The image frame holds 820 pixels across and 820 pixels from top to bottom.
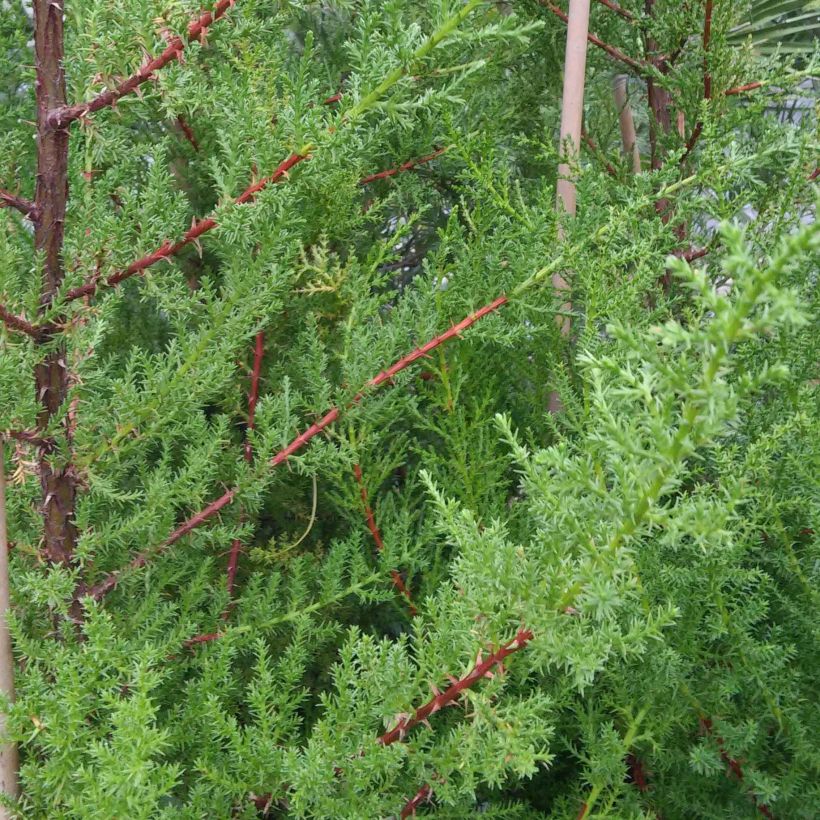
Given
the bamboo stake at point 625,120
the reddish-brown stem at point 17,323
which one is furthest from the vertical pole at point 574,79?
the reddish-brown stem at point 17,323

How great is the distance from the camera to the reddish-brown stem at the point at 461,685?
2.37 feet

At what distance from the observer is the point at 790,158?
1.30 metres

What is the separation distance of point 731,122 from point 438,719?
0.82 meters

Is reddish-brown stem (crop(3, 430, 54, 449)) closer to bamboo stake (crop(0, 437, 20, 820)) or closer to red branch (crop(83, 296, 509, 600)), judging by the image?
bamboo stake (crop(0, 437, 20, 820))

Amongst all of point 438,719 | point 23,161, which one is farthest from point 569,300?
point 23,161

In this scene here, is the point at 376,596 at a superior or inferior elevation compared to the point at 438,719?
superior

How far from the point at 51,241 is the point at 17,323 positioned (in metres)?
0.09

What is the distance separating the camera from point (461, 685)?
0.77 meters

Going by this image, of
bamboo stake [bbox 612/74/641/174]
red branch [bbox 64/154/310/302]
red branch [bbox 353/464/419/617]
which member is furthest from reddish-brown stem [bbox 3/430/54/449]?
bamboo stake [bbox 612/74/641/174]

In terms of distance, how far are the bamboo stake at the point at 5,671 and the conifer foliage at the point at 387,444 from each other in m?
0.02

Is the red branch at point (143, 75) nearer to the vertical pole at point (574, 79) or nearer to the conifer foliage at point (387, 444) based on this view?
the conifer foliage at point (387, 444)

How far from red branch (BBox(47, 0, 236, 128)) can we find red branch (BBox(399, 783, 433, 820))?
0.73 meters

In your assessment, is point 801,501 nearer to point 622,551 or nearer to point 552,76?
point 622,551

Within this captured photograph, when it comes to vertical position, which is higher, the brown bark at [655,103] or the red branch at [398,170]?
the brown bark at [655,103]
